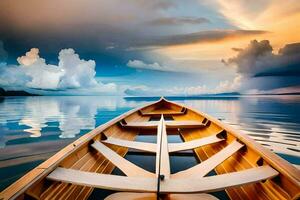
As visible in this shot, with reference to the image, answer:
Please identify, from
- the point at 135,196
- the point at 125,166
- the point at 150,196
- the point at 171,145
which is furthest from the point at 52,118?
the point at 150,196

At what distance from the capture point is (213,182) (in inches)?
87.0

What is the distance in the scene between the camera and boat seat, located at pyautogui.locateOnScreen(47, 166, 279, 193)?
2.08m

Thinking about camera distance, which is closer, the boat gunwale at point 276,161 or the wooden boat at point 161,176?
the wooden boat at point 161,176

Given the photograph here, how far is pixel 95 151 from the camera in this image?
3.79 m

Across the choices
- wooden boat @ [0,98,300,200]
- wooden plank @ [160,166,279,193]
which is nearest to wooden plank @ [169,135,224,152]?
wooden boat @ [0,98,300,200]

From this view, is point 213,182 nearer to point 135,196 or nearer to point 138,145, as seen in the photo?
point 135,196

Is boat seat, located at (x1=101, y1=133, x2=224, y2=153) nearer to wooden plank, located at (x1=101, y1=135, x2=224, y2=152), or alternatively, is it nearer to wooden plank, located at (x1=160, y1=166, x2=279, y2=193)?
wooden plank, located at (x1=101, y1=135, x2=224, y2=152)

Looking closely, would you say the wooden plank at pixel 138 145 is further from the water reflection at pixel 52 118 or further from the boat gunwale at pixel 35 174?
the water reflection at pixel 52 118

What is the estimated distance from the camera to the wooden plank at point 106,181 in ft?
6.92

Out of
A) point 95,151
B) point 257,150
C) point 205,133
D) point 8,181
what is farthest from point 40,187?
point 205,133

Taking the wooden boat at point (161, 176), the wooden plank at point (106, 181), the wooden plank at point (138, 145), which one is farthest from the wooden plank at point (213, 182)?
the wooden plank at point (138, 145)

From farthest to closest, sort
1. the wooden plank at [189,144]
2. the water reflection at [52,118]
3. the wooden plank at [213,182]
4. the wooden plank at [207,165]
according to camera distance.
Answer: the water reflection at [52,118]
the wooden plank at [189,144]
the wooden plank at [207,165]
the wooden plank at [213,182]

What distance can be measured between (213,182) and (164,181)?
48 centimetres

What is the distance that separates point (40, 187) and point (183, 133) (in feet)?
14.1
